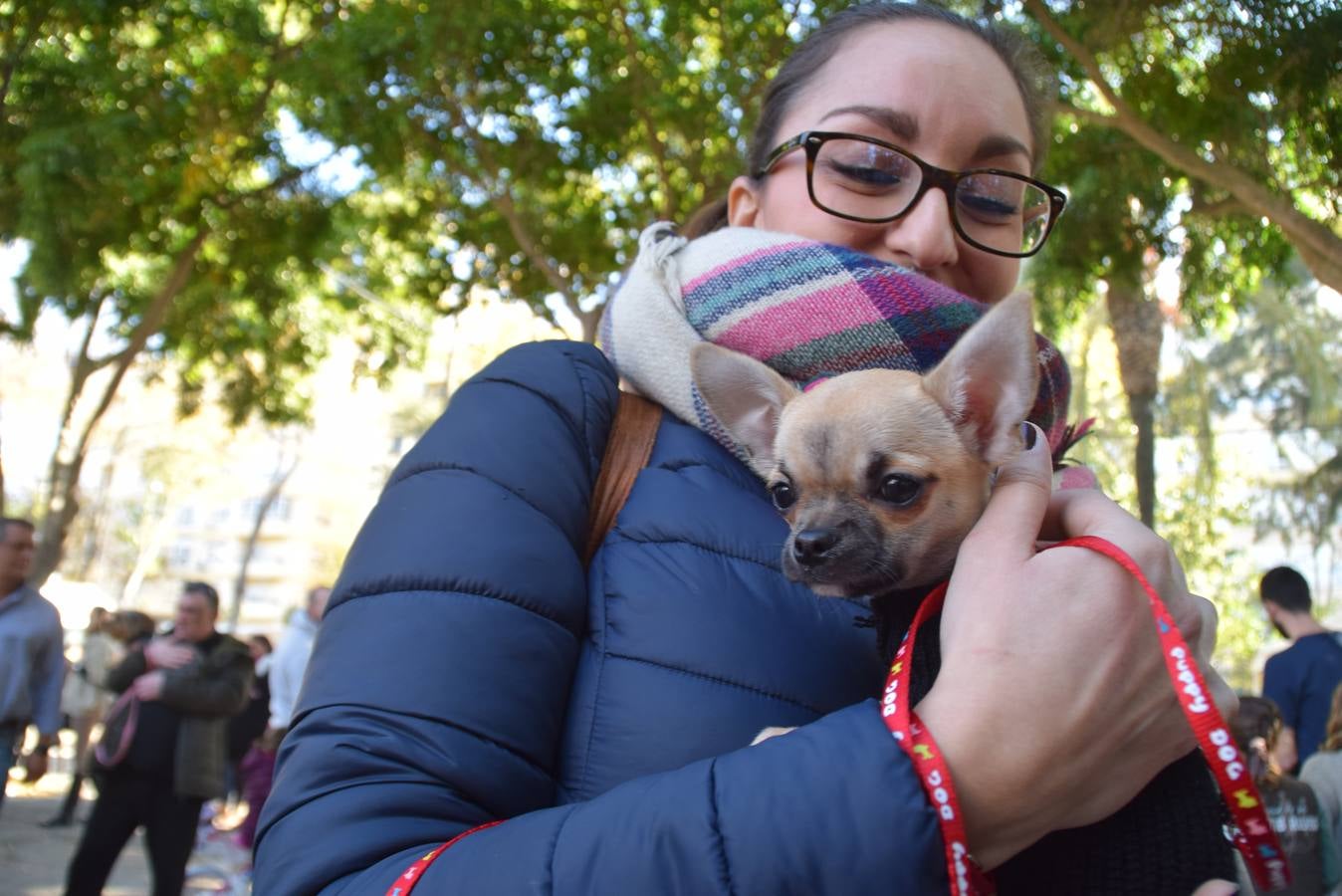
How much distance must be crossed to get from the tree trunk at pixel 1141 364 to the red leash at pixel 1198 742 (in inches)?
460

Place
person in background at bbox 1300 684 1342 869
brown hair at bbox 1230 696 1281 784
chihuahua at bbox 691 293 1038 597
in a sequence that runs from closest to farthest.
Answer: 1. chihuahua at bbox 691 293 1038 597
2. brown hair at bbox 1230 696 1281 784
3. person in background at bbox 1300 684 1342 869

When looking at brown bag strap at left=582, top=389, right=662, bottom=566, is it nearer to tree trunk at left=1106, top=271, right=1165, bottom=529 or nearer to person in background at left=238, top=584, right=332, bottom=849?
person in background at left=238, top=584, right=332, bottom=849

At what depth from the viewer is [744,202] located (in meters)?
2.41

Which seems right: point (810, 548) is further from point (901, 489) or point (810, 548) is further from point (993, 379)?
point (993, 379)

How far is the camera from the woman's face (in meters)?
2.12

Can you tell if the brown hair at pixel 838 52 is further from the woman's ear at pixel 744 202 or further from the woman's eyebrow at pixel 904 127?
the woman's eyebrow at pixel 904 127

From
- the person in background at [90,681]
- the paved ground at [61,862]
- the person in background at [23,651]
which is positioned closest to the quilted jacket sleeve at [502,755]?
the person in background at [23,651]

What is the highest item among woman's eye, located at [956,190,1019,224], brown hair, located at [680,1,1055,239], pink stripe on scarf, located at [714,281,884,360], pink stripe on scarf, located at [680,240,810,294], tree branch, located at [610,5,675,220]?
tree branch, located at [610,5,675,220]

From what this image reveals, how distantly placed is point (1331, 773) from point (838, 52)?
20.2 ft

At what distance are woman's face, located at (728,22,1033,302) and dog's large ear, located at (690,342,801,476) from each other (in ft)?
1.20

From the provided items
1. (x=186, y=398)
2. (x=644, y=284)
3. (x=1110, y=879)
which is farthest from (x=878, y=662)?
(x=186, y=398)

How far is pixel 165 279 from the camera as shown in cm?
1545

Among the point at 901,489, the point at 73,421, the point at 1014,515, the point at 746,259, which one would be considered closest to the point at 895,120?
the point at 746,259

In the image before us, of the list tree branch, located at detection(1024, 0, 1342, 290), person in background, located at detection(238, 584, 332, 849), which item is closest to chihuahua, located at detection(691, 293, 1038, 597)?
tree branch, located at detection(1024, 0, 1342, 290)
